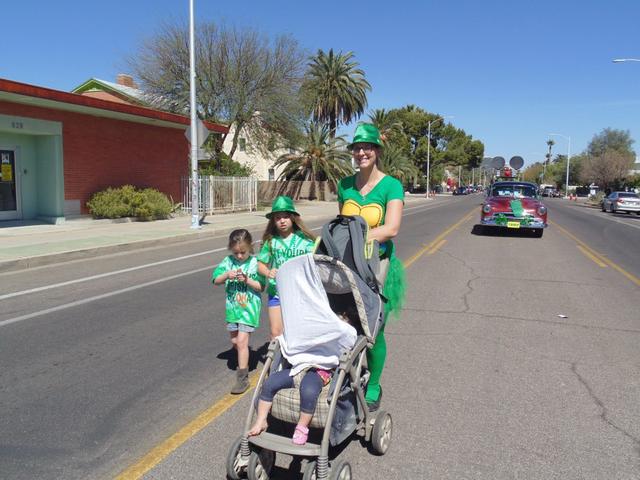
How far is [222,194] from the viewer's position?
25172 mm

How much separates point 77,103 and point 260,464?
16.7 meters

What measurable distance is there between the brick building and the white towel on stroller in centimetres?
1464

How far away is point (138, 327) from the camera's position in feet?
20.2

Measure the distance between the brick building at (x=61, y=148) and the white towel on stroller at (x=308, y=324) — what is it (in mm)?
14639

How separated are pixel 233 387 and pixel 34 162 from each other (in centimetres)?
1700

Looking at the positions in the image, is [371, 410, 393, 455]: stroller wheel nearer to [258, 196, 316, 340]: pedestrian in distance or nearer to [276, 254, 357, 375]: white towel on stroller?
[276, 254, 357, 375]: white towel on stroller

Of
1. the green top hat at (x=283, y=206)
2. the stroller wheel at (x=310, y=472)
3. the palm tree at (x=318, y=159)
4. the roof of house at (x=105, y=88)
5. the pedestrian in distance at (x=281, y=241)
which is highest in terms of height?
the roof of house at (x=105, y=88)

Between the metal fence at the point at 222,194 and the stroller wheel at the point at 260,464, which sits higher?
the metal fence at the point at 222,194

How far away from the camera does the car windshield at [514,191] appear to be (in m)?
17.6

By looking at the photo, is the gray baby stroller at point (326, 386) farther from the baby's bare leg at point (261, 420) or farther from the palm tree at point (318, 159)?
the palm tree at point (318, 159)

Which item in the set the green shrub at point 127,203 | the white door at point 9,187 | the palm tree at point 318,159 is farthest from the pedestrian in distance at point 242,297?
the palm tree at point 318,159

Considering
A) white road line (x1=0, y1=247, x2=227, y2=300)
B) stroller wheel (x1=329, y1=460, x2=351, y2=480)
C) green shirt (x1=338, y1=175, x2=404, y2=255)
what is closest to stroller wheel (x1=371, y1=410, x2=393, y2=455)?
stroller wheel (x1=329, y1=460, x2=351, y2=480)

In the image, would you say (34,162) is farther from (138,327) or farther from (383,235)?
(383,235)

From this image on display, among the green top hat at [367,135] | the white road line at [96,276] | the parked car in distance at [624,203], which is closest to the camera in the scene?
the green top hat at [367,135]
